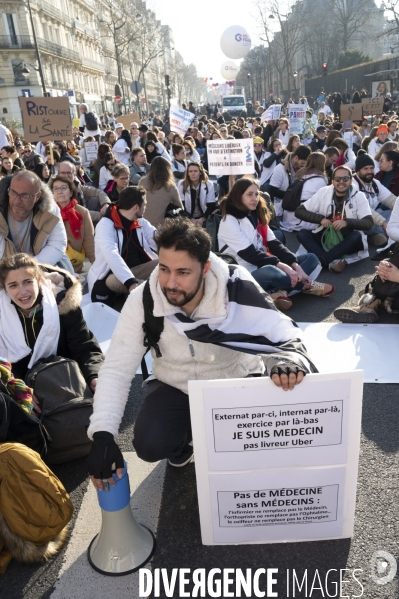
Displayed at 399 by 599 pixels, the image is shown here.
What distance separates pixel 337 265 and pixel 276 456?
451 centimetres

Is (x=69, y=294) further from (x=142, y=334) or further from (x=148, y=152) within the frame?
(x=148, y=152)

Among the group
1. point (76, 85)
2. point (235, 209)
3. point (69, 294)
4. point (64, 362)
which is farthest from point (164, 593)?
point (76, 85)

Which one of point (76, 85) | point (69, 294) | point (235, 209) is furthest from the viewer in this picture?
point (76, 85)

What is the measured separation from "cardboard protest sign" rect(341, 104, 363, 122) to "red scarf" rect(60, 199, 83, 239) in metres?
10.7

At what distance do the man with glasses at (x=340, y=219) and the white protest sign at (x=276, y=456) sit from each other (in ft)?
14.5

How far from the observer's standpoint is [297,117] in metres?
14.7

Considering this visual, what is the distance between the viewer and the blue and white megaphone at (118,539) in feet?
7.20

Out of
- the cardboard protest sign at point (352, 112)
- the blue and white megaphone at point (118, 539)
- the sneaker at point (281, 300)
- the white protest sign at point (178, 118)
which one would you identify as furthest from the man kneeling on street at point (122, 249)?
the cardboard protest sign at point (352, 112)

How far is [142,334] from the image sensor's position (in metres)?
2.40

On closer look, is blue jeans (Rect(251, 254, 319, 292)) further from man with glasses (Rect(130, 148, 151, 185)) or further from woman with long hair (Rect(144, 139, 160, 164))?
woman with long hair (Rect(144, 139, 160, 164))

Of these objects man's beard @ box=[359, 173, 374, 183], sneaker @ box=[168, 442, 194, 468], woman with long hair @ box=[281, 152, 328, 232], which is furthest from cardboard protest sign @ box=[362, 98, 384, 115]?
sneaker @ box=[168, 442, 194, 468]

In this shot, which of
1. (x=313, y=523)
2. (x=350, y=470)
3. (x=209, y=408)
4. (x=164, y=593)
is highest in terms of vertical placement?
(x=209, y=408)

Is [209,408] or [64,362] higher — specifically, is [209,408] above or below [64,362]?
above

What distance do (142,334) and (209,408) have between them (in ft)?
1.88
